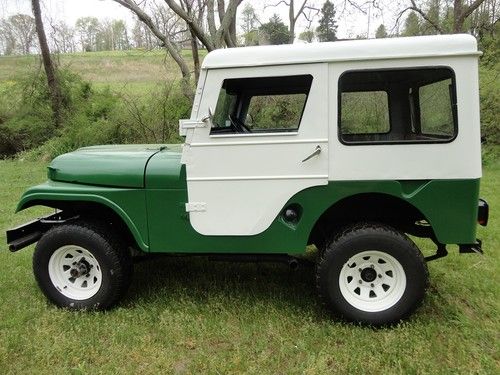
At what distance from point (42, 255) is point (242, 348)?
6.13ft

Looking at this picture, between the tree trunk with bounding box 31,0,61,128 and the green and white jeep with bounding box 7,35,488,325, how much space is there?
14045 mm

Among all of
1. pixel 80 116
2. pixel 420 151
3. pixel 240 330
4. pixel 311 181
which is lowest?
pixel 240 330

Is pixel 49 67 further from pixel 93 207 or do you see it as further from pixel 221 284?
pixel 221 284

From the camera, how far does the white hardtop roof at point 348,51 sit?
3072 mm

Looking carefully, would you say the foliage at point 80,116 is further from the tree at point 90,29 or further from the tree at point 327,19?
the tree at point 90,29

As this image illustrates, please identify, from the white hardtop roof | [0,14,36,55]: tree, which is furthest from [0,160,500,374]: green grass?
[0,14,36,55]: tree

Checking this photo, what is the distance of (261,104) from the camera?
4.04 m

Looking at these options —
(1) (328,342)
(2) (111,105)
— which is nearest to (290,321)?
(1) (328,342)

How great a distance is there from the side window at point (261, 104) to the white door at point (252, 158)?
2 centimetres

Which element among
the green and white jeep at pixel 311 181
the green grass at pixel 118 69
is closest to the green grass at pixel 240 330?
the green and white jeep at pixel 311 181

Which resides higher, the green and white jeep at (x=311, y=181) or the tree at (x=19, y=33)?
the tree at (x=19, y=33)

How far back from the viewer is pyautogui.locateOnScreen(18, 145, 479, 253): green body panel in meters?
3.25

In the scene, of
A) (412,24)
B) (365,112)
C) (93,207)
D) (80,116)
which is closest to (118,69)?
(80,116)

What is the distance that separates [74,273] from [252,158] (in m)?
1.86
